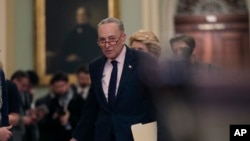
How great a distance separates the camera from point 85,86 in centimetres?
655

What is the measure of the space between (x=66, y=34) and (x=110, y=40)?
631cm

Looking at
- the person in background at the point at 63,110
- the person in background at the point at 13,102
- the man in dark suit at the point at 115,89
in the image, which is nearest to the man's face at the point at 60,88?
the person in background at the point at 63,110

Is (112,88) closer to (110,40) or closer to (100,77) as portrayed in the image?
(100,77)

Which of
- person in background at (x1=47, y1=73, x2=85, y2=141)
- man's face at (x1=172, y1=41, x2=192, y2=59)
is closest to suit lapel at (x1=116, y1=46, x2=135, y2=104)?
man's face at (x1=172, y1=41, x2=192, y2=59)

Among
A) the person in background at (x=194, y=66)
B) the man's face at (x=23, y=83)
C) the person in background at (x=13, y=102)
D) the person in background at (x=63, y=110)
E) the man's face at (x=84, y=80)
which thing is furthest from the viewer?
the man's face at (x=84, y=80)

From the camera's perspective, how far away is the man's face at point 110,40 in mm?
2826

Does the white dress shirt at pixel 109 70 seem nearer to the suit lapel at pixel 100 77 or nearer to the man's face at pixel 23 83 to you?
the suit lapel at pixel 100 77

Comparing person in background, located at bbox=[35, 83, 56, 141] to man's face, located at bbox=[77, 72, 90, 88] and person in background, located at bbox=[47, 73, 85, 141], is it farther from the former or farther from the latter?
man's face, located at bbox=[77, 72, 90, 88]

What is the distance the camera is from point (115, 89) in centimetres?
278

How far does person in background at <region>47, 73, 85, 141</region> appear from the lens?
571cm

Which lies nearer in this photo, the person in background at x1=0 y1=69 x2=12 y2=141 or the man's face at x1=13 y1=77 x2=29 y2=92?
the person in background at x1=0 y1=69 x2=12 y2=141

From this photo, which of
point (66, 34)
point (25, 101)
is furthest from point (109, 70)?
point (66, 34)

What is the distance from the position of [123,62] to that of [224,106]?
6.93 ft

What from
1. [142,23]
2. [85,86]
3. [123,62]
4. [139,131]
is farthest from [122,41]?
[142,23]
